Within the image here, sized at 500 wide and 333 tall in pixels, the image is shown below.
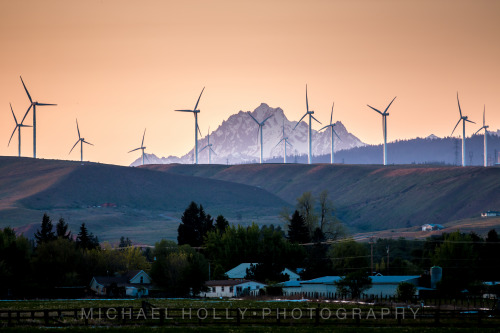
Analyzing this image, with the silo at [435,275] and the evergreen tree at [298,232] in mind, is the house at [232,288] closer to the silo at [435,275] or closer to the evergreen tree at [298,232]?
the silo at [435,275]

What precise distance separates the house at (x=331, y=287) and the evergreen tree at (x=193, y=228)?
51.0 metres

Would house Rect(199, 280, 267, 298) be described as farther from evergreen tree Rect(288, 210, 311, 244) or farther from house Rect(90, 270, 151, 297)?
evergreen tree Rect(288, 210, 311, 244)

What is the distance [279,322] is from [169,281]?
77.7 meters

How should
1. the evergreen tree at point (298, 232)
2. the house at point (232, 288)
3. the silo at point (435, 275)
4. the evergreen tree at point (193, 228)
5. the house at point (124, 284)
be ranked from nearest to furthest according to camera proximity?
the silo at point (435, 275) < the house at point (232, 288) < the house at point (124, 284) < the evergreen tree at point (298, 232) < the evergreen tree at point (193, 228)

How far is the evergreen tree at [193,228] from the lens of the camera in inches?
6747

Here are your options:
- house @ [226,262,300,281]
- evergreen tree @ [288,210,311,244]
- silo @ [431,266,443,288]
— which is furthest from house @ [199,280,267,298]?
evergreen tree @ [288,210,311,244]

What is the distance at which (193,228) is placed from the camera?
Answer: 173 meters


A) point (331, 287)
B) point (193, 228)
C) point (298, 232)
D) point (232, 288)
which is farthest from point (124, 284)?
point (298, 232)

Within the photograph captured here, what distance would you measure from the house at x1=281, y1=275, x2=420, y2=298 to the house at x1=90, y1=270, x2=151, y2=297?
24.0 meters

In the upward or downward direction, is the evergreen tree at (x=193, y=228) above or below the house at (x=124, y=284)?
above

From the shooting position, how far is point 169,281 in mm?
133625

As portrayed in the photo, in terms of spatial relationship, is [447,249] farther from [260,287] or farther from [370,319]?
[370,319]

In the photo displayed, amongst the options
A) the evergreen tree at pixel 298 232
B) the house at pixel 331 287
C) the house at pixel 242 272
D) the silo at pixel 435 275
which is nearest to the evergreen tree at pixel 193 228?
the evergreen tree at pixel 298 232

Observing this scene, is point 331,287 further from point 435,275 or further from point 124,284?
point 124,284
